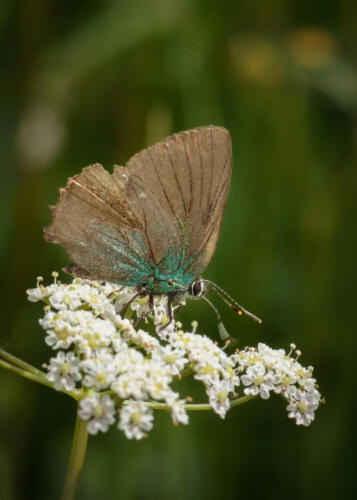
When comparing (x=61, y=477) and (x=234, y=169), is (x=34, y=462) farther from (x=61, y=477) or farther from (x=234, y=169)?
(x=234, y=169)

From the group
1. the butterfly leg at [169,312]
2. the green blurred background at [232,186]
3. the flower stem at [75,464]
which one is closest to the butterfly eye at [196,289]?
the butterfly leg at [169,312]

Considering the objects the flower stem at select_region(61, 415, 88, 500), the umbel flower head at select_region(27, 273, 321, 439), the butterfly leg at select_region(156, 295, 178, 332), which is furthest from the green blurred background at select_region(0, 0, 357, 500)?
the flower stem at select_region(61, 415, 88, 500)

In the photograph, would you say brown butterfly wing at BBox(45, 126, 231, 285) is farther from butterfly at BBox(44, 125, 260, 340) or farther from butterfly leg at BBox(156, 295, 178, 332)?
butterfly leg at BBox(156, 295, 178, 332)

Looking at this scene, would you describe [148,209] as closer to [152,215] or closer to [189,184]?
[152,215]

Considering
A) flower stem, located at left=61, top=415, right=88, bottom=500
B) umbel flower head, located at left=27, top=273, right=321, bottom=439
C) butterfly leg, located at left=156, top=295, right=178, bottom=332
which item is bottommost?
flower stem, located at left=61, top=415, right=88, bottom=500

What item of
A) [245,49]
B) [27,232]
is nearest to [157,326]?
→ [27,232]

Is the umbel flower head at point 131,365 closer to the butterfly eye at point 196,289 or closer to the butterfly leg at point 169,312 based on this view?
the butterfly leg at point 169,312

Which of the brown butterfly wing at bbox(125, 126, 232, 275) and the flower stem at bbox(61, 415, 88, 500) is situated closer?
the flower stem at bbox(61, 415, 88, 500)
